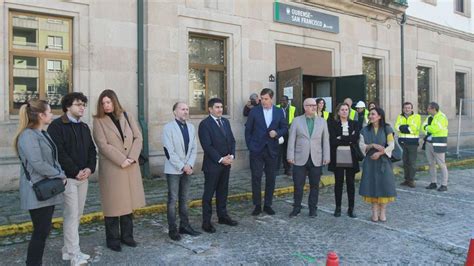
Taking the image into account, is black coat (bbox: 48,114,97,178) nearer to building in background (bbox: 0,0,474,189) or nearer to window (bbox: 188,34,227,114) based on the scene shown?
building in background (bbox: 0,0,474,189)

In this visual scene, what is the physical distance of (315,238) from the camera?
5418mm

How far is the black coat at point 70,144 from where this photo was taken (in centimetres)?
432

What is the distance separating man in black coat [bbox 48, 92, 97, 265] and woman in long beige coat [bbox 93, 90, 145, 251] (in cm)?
23

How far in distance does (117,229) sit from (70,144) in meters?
1.20

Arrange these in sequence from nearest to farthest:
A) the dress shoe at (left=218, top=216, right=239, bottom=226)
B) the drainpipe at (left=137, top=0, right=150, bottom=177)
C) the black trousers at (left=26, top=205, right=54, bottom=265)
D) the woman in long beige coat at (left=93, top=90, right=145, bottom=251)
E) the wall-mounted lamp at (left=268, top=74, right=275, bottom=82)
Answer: the black trousers at (left=26, top=205, right=54, bottom=265) < the woman in long beige coat at (left=93, top=90, right=145, bottom=251) < the dress shoe at (left=218, top=216, right=239, bottom=226) < the drainpipe at (left=137, top=0, right=150, bottom=177) < the wall-mounted lamp at (left=268, top=74, right=275, bottom=82)

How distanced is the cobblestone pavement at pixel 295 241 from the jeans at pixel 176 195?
10.3 inches

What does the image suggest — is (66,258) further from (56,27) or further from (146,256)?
(56,27)

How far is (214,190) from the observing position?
5.83 meters

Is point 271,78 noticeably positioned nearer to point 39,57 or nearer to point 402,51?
point 39,57

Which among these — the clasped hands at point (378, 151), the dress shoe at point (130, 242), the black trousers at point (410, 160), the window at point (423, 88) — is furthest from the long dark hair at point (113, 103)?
the window at point (423, 88)

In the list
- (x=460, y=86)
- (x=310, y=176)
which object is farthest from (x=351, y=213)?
(x=460, y=86)

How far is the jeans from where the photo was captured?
5309 mm

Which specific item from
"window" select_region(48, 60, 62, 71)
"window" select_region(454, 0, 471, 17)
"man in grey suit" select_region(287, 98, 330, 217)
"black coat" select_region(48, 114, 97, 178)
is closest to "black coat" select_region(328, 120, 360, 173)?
"man in grey suit" select_region(287, 98, 330, 217)

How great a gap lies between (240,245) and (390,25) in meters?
12.6
